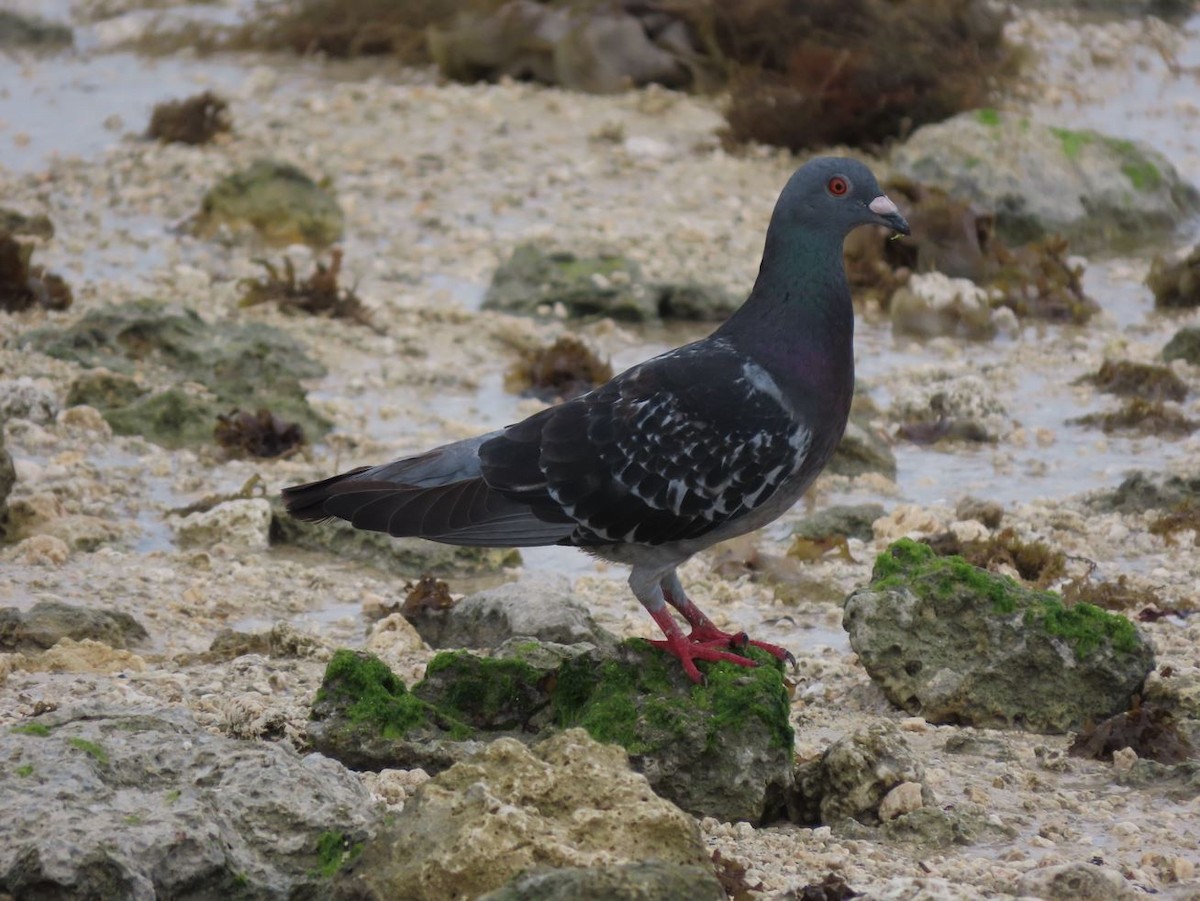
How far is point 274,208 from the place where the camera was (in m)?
12.4

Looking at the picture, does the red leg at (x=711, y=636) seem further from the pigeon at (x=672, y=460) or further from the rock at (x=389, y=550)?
the rock at (x=389, y=550)

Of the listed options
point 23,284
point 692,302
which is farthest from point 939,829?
point 23,284

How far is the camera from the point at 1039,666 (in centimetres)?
585

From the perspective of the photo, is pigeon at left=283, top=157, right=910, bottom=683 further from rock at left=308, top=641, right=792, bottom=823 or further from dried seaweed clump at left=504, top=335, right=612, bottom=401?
dried seaweed clump at left=504, top=335, right=612, bottom=401

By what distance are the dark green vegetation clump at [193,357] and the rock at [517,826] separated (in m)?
5.22

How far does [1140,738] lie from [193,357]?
6239 mm

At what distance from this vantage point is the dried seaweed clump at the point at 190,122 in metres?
14.5

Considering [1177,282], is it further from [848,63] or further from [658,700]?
[658,700]

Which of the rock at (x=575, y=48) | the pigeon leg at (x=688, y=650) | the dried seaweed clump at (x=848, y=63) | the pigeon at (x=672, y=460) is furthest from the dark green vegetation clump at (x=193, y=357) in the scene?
the rock at (x=575, y=48)

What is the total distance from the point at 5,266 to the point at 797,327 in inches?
250

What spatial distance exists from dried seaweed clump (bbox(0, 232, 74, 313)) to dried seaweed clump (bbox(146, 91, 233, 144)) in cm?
398

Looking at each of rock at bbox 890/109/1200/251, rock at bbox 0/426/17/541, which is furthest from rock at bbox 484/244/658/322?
rock at bbox 0/426/17/541

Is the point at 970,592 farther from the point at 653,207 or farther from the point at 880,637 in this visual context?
the point at 653,207

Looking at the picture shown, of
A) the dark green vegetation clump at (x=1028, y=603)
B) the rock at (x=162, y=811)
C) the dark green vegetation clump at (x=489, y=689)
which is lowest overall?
the dark green vegetation clump at (x=489, y=689)
